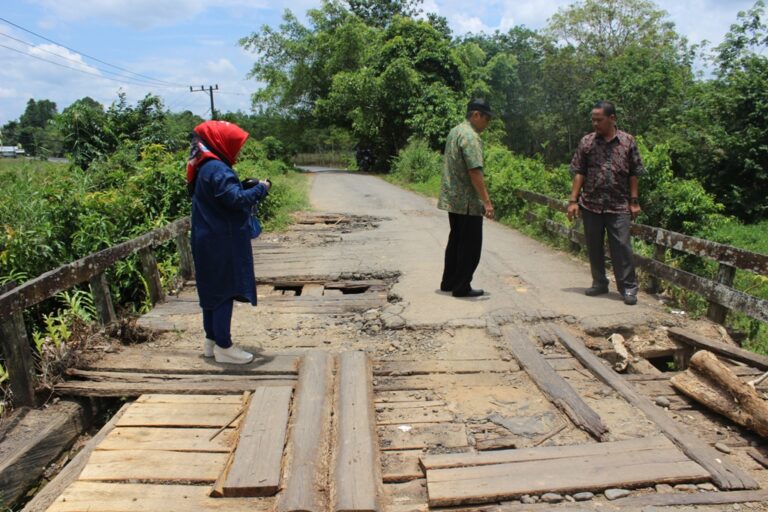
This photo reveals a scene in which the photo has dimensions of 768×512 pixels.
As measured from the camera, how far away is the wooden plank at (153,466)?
2854mm

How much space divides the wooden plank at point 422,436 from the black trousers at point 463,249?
2532mm

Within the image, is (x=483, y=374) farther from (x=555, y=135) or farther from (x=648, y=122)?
(x=555, y=135)

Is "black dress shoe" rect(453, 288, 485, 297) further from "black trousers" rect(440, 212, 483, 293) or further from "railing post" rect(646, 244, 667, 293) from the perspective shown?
"railing post" rect(646, 244, 667, 293)

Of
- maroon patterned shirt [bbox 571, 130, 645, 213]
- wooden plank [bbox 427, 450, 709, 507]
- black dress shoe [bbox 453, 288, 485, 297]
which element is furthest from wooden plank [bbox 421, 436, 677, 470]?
maroon patterned shirt [bbox 571, 130, 645, 213]

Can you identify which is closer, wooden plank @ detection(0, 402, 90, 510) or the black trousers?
wooden plank @ detection(0, 402, 90, 510)

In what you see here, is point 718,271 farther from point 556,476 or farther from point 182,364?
point 182,364

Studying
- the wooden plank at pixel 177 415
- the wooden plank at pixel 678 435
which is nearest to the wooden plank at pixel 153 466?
the wooden plank at pixel 177 415

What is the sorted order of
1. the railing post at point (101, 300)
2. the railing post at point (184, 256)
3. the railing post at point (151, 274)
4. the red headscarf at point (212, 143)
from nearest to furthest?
the red headscarf at point (212, 143) → the railing post at point (101, 300) → the railing post at point (151, 274) → the railing post at point (184, 256)

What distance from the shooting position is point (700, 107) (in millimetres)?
18594

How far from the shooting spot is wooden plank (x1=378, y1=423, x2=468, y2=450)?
317 cm

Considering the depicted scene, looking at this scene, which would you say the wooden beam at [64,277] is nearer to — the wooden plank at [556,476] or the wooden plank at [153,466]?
the wooden plank at [153,466]

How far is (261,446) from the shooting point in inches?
121

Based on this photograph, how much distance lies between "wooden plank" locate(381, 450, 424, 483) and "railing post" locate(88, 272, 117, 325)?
301cm

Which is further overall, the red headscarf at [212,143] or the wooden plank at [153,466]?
the red headscarf at [212,143]
